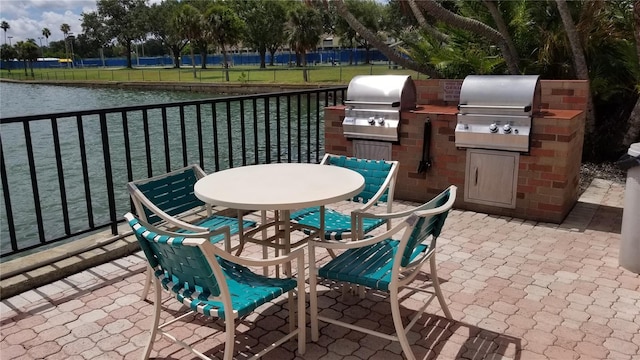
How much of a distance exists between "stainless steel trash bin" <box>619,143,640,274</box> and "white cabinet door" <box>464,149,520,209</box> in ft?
4.02

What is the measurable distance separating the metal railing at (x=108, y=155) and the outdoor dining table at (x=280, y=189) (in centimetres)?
136

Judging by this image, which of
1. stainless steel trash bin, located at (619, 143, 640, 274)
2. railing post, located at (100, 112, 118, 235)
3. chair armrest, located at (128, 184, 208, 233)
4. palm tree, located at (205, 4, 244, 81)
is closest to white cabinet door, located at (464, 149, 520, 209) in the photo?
stainless steel trash bin, located at (619, 143, 640, 274)

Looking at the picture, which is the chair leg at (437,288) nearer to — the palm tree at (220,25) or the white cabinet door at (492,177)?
the white cabinet door at (492,177)

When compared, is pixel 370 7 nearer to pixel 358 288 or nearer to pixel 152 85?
pixel 152 85

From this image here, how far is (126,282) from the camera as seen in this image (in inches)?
136

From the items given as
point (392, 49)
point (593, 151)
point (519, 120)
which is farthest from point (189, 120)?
point (519, 120)

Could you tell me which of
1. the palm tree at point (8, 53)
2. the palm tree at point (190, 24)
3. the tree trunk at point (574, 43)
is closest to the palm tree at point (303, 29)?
the palm tree at point (190, 24)

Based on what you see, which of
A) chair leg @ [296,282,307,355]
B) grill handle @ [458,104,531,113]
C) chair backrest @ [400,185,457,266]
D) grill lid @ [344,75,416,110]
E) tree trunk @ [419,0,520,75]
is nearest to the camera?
chair backrest @ [400,185,457,266]

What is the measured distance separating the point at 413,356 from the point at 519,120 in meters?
2.81

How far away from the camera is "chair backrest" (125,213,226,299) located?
1914 mm

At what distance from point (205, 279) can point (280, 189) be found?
820 millimetres

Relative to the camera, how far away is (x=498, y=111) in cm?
456

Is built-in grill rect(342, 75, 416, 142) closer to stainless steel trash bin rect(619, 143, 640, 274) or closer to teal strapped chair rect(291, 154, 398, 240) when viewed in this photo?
teal strapped chair rect(291, 154, 398, 240)

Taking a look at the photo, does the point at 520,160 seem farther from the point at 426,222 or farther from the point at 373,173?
the point at 426,222
